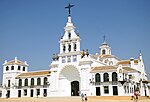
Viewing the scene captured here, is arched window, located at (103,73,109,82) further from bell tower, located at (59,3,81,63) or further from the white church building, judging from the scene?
bell tower, located at (59,3,81,63)

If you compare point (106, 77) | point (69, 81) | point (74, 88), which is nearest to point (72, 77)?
point (69, 81)

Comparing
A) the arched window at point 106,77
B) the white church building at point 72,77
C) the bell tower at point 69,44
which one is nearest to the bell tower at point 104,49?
the white church building at point 72,77

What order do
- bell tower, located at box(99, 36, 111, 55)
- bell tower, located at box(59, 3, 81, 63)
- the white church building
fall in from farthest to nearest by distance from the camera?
bell tower, located at box(99, 36, 111, 55) < bell tower, located at box(59, 3, 81, 63) < the white church building

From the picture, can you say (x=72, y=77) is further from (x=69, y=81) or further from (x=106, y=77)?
(x=106, y=77)

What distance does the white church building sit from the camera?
46312mm

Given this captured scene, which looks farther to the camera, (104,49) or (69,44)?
(104,49)

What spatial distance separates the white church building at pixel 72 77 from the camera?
46312 millimetres

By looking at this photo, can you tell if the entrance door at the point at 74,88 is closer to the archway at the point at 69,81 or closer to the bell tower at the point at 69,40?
the archway at the point at 69,81

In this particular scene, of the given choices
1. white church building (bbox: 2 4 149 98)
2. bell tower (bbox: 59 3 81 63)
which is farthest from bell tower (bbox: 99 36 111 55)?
bell tower (bbox: 59 3 81 63)

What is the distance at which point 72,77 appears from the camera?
167 feet

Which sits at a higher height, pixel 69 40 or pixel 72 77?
pixel 69 40

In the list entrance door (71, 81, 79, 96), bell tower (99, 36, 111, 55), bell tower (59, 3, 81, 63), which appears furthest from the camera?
bell tower (99, 36, 111, 55)

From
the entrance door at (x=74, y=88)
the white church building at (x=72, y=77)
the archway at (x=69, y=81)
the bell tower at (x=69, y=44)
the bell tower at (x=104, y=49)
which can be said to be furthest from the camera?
the bell tower at (x=104, y=49)

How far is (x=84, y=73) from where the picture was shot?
47500mm
